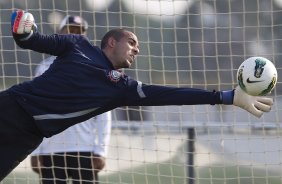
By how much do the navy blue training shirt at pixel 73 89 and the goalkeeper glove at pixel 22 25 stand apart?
0.13ft

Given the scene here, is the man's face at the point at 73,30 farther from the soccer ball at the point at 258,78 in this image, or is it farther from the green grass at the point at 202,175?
the soccer ball at the point at 258,78

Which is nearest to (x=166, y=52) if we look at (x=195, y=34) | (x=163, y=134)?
(x=163, y=134)

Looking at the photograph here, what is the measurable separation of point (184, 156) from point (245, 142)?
62 centimetres

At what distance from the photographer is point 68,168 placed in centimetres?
652

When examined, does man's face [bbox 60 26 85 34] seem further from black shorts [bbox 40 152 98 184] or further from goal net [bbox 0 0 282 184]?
black shorts [bbox 40 152 98 184]

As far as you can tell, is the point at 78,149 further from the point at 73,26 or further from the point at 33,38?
the point at 33,38

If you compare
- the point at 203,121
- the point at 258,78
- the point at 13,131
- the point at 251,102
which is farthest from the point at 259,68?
the point at 203,121

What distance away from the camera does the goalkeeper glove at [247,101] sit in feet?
15.6

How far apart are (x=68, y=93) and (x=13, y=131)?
416 millimetres

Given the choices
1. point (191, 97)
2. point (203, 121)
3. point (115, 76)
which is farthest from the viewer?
point (203, 121)

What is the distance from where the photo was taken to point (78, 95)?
490 cm

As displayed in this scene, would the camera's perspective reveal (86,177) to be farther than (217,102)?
Yes

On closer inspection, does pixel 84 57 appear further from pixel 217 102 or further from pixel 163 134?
pixel 163 134

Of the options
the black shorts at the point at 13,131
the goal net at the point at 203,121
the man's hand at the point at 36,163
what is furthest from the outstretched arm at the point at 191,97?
the man's hand at the point at 36,163
